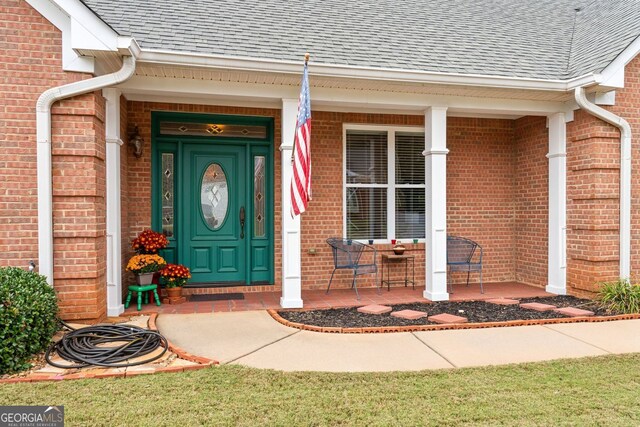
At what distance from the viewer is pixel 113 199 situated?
549 centimetres

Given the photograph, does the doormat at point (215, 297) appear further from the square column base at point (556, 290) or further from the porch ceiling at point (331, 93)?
the square column base at point (556, 290)

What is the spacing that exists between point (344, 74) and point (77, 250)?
3.72 metres

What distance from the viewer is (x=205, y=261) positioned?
6965 mm

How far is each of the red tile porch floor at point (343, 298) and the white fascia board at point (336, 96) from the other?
110 inches

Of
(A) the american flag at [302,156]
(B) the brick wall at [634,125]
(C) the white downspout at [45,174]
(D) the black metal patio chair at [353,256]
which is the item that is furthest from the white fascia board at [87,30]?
(B) the brick wall at [634,125]

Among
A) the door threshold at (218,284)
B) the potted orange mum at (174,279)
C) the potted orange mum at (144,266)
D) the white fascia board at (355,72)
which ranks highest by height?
the white fascia board at (355,72)

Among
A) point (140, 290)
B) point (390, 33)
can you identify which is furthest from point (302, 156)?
point (390, 33)

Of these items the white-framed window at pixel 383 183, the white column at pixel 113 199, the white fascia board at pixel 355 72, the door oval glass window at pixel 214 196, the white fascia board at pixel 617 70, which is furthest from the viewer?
the white-framed window at pixel 383 183

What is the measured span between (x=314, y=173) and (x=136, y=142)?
2.72m

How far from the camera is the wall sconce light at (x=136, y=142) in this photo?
6457mm

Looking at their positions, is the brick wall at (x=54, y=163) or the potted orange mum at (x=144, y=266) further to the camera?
the potted orange mum at (x=144, y=266)

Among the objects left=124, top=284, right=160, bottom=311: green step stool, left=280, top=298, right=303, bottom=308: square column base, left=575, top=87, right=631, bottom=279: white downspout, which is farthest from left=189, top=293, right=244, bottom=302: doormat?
left=575, top=87, right=631, bottom=279: white downspout

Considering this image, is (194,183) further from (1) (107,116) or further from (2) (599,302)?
(2) (599,302)

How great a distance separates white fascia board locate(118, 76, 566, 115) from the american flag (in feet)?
4.07
